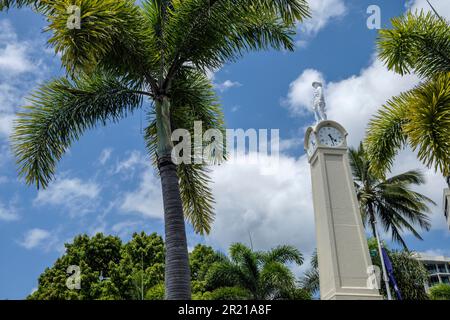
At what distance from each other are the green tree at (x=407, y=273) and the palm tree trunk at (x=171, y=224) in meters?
15.2

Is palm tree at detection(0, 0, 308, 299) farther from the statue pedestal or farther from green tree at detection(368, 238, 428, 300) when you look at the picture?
green tree at detection(368, 238, 428, 300)

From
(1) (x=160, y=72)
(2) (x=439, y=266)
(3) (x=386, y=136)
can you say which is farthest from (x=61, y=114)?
(2) (x=439, y=266)

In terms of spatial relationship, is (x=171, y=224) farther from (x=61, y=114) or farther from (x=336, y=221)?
(x=336, y=221)

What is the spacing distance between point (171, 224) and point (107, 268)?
18.3 meters

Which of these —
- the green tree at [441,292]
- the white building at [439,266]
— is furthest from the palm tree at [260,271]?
the white building at [439,266]

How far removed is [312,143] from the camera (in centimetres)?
1322

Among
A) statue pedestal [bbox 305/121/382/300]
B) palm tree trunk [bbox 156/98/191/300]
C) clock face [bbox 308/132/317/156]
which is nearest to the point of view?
palm tree trunk [bbox 156/98/191/300]

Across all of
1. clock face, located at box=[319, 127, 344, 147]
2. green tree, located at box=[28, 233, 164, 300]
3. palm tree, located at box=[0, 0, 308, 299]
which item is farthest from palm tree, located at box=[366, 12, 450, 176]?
green tree, located at box=[28, 233, 164, 300]

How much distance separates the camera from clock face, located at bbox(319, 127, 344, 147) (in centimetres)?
1284

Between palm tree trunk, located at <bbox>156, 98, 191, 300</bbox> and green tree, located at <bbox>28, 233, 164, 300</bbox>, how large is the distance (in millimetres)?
14311

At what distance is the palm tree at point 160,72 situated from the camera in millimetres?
6527

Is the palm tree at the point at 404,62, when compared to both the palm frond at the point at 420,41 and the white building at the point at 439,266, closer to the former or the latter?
the palm frond at the point at 420,41
